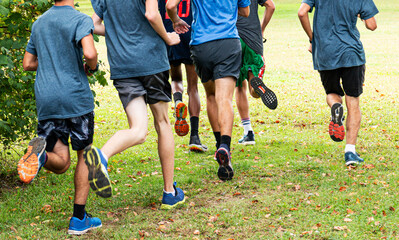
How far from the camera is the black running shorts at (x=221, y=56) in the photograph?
5.48m

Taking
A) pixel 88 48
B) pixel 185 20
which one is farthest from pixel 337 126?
pixel 88 48

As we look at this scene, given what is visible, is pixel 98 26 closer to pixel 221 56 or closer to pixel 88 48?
pixel 88 48

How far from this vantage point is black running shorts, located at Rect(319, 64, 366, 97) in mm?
6047

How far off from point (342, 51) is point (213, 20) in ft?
4.95

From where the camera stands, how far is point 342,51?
19.6 ft

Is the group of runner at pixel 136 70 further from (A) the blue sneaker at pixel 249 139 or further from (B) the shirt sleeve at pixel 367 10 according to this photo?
(A) the blue sneaker at pixel 249 139

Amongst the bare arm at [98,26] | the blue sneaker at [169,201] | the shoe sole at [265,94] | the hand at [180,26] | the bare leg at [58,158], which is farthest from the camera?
the shoe sole at [265,94]

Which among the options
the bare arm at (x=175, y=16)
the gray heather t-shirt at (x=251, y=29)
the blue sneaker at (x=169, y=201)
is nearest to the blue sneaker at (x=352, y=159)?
the gray heather t-shirt at (x=251, y=29)

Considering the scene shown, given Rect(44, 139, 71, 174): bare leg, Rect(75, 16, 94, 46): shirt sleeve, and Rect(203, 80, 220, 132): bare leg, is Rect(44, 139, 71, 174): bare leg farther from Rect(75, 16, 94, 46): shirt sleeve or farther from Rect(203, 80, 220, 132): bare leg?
Rect(203, 80, 220, 132): bare leg

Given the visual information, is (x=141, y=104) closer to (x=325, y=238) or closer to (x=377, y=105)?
(x=325, y=238)

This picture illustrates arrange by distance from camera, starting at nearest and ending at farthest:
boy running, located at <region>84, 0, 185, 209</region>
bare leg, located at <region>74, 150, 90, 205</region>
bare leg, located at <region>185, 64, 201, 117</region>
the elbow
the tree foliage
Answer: bare leg, located at <region>74, 150, 90, 205</region>
the elbow
boy running, located at <region>84, 0, 185, 209</region>
the tree foliage
bare leg, located at <region>185, 64, 201, 117</region>

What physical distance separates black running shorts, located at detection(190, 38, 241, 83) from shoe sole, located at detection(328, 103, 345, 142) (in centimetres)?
127

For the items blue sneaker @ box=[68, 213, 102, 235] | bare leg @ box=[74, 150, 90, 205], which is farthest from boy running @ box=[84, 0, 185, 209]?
blue sneaker @ box=[68, 213, 102, 235]

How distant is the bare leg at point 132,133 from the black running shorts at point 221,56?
1152mm
